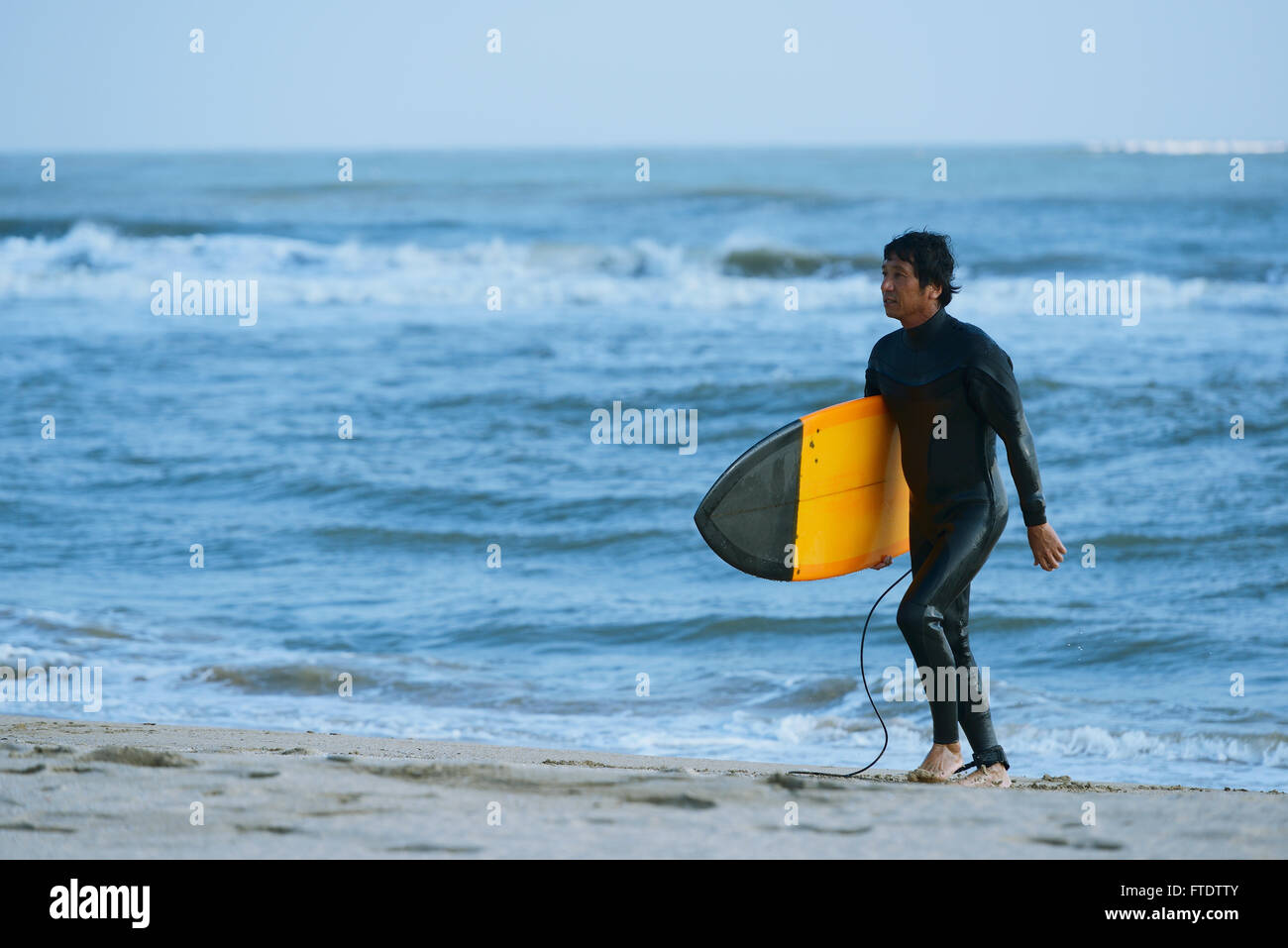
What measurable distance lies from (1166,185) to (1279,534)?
30.7 m

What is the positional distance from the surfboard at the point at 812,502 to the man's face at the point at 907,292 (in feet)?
1.41

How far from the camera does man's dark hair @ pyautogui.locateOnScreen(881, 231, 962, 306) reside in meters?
3.66

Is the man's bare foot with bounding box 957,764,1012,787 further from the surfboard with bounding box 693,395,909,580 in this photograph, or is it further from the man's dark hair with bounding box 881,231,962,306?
the man's dark hair with bounding box 881,231,962,306

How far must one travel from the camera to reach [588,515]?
8594 mm

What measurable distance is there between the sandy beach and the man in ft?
1.60

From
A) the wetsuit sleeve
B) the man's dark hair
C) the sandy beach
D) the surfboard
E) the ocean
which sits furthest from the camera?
the ocean

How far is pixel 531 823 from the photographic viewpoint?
2.88 m

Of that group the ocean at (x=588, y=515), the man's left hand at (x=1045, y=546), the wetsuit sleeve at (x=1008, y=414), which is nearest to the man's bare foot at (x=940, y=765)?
the man's left hand at (x=1045, y=546)

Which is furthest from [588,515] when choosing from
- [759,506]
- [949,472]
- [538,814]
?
[538,814]

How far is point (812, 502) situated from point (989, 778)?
949 mm

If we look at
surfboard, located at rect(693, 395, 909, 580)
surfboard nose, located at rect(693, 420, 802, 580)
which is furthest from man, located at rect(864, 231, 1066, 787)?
surfboard nose, located at rect(693, 420, 802, 580)

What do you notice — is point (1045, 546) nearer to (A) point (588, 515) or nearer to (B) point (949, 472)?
(B) point (949, 472)

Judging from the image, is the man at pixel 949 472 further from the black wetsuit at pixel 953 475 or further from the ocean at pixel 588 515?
the ocean at pixel 588 515
